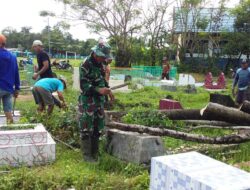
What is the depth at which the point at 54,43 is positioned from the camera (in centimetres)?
5247

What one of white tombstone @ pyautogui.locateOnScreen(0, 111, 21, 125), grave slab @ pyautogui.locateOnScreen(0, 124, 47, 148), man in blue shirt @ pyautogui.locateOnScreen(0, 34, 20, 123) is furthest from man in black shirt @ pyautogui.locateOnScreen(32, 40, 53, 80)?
grave slab @ pyautogui.locateOnScreen(0, 124, 47, 148)

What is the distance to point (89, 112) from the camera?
5.46 meters

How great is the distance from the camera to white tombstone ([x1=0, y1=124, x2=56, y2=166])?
529cm

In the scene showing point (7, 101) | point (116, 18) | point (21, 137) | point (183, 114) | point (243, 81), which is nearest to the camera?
point (21, 137)

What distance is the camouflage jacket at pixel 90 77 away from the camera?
211 inches

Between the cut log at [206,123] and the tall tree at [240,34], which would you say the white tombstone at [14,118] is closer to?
the cut log at [206,123]

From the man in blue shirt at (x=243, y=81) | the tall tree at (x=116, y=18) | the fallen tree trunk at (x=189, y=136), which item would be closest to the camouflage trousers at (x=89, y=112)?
the fallen tree trunk at (x=189, y=136)

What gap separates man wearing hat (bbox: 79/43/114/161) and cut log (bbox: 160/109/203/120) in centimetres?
272

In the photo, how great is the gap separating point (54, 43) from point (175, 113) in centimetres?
4625

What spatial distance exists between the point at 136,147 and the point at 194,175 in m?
2.81

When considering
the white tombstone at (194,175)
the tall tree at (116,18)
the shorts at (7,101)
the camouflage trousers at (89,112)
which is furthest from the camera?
the tall tree at (116,18)

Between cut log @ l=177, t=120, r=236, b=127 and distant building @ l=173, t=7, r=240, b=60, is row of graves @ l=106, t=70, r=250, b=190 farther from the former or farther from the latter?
distant building @ l=173, t=7, r=240, b=60

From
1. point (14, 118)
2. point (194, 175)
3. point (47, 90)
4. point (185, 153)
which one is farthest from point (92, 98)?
point (194, 175)

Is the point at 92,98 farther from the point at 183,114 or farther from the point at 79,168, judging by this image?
the point at 183,114
